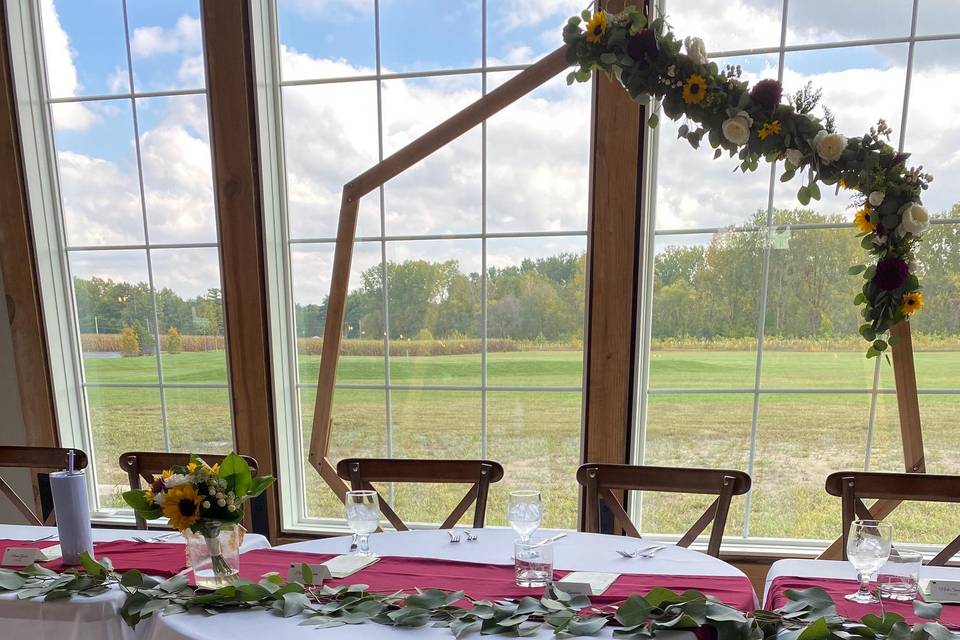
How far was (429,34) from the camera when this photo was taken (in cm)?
249

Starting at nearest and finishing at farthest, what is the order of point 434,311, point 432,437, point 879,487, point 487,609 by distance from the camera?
point 487,609 → point 879,487 → point 434,311 → point 432,437

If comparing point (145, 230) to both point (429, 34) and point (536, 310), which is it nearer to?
point (429, 34)

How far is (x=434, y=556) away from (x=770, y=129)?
4.63 feet

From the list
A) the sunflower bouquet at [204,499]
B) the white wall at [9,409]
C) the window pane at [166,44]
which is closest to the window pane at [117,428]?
the white wall at [9,409]

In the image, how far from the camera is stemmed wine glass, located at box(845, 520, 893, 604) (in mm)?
1132

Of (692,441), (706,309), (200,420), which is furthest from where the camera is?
(200,420)

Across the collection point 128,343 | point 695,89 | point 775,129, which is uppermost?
point 695,89

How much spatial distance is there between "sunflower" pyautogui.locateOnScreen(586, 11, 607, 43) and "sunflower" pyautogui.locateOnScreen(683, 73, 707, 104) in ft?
0.88

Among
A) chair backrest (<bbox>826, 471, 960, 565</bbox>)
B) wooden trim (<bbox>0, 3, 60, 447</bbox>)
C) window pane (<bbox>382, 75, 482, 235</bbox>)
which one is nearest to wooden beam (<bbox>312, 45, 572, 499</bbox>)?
window pane (<bbox>382, 75, 482, 235</bbox>)

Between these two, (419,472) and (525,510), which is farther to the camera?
(419,472)

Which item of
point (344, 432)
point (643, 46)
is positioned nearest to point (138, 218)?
point (344, 432)

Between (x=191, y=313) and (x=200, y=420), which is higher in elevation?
(x=191, y=313)

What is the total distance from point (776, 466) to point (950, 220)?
1.12 m

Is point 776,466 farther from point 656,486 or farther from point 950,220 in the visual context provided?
point 950,220
